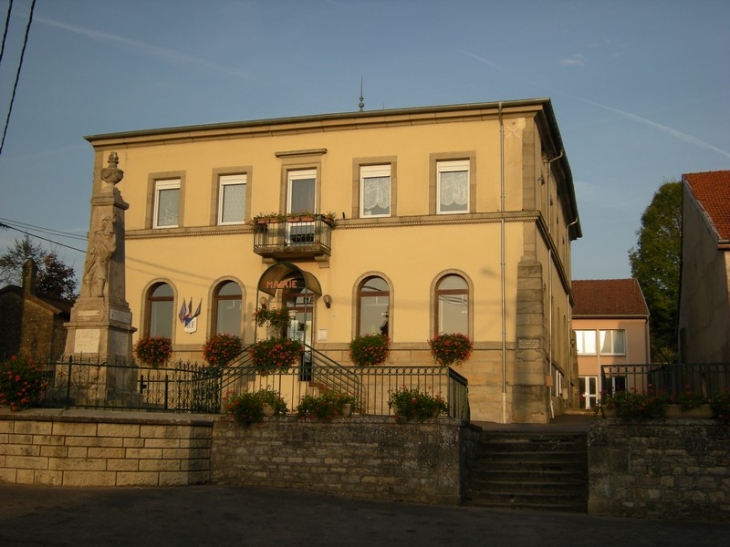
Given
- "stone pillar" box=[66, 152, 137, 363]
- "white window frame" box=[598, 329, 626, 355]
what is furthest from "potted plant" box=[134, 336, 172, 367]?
"white window frame" box=[598, 329, 626, 355]

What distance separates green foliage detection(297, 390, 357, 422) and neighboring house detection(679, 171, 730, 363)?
10.4 meters

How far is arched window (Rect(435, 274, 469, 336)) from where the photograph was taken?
23.5 m

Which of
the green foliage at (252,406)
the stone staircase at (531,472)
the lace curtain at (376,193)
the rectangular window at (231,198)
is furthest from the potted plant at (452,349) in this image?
the green foliage at (252,406)

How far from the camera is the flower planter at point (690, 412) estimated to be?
Answer: 13477mm

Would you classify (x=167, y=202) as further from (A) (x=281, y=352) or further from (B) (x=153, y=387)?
(B) (x=153, y=387)

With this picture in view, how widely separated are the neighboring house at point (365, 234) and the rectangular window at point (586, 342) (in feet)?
73.7

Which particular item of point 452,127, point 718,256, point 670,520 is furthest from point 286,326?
point 670,520

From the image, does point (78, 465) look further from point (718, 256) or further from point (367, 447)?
point (718, 256)

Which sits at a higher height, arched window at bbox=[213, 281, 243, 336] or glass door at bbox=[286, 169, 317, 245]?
glass door at bbox=[286, 169, 317, 245]

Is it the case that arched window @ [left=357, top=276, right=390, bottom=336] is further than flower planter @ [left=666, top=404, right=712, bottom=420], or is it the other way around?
arched window @ [left=357, top=276, right=390, bottom=336]

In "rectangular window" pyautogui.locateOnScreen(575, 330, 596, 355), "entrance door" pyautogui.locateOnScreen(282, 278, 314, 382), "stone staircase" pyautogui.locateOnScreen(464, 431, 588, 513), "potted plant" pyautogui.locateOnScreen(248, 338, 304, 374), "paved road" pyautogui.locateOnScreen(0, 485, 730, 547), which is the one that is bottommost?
"paved road" pyautogui.locateOnScreen(0, 485, 730, 547)

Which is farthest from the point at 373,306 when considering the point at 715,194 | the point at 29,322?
the point at 29,322

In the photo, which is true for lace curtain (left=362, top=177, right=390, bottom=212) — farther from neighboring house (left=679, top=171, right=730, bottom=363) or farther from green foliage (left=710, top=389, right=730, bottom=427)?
green foliage (left=710, top=389, right=730, bottom=427)

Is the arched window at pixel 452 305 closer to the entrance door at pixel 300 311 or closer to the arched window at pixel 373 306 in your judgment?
the arched window at pixel 373 306
